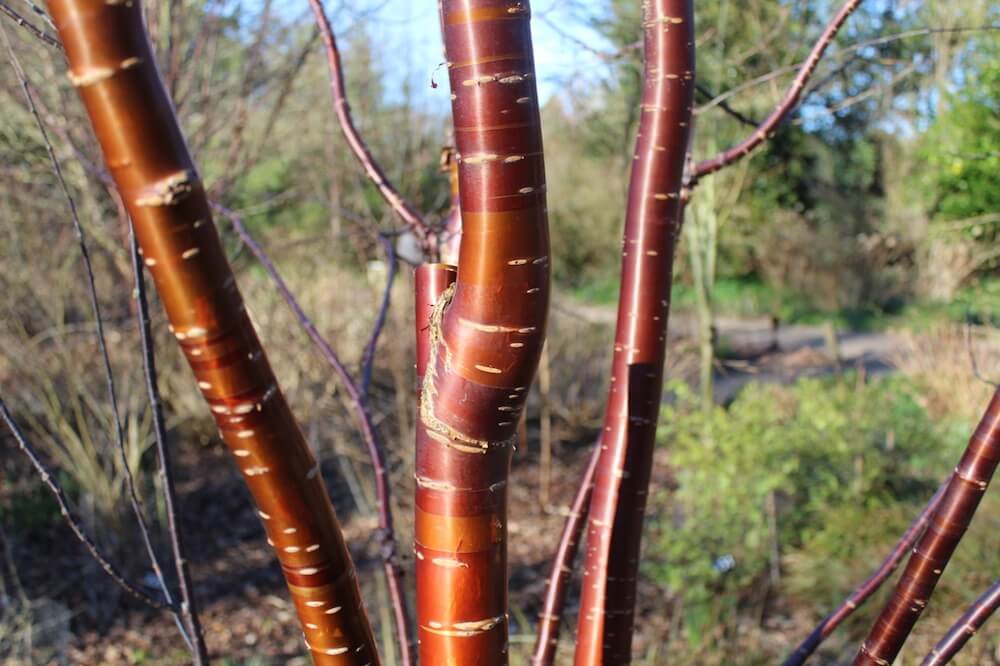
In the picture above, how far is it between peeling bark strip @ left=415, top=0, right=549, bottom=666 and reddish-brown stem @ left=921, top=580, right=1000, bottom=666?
0.66 metres

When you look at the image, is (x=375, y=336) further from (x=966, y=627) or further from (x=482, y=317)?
(x=966, y=627)

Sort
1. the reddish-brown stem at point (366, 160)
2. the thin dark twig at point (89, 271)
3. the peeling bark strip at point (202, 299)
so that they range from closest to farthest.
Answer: the peeling bark strip at point (202, 299), the thin dark twig at point (89, 271), the reddish-brown stem at point (366, 160)

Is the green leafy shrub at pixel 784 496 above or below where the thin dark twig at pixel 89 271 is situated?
below

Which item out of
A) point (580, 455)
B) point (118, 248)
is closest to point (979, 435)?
point (118, 248)

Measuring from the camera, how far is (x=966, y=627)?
1064 millimetres

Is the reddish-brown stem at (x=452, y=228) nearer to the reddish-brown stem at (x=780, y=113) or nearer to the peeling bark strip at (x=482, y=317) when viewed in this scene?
the reddish-brown stem at (x=780, y=113)

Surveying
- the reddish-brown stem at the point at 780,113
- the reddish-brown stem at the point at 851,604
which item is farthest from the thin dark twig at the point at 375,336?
the reddish-brown stem at the point at 851,604

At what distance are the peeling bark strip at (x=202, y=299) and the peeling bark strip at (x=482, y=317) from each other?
0.33 feet

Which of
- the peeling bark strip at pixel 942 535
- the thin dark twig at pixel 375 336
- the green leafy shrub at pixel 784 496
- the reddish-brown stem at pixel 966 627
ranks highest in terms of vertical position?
the thin dark twig at pixel 375 336

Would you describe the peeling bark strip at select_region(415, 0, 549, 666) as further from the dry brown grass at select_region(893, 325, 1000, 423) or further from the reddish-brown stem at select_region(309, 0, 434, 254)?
the dry brown grass at select_region(893, 325, 1000, 423)

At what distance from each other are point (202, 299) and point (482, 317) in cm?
20

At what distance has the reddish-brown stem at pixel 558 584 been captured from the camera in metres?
1.29


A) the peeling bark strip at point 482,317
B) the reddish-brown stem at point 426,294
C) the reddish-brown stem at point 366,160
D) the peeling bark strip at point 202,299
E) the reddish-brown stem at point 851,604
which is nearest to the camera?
the peeling bark strip at point 202,299

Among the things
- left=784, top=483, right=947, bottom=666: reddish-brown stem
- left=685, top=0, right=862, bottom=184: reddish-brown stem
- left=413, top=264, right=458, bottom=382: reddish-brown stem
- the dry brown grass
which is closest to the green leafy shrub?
the dry brown grass
